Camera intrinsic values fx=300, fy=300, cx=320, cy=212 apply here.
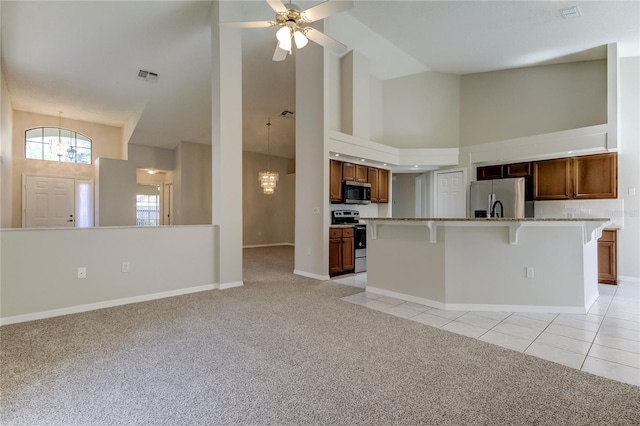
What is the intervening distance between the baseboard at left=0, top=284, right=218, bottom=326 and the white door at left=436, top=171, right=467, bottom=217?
497 cm

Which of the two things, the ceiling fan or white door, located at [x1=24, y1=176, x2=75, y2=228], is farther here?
white door, located at [x1=24, y1=176, x2=75, y2=228]

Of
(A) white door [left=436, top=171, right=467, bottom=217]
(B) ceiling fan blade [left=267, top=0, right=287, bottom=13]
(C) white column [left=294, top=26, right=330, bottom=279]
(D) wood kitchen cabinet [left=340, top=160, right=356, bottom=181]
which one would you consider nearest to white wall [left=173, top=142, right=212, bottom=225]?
(C) white column [left=294, top=26, right=330, bottom=279]

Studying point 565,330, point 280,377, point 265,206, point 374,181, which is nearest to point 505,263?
point 565,330

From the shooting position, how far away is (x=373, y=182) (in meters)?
6.16

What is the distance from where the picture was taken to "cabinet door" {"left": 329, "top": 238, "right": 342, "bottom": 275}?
5098 mm

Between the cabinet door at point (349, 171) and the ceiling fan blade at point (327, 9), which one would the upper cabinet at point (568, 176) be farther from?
the ceiling fan blade at point (327, 9)

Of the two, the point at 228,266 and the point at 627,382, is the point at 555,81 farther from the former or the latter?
the point at 228,266

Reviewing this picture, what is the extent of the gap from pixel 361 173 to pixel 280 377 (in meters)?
4.42

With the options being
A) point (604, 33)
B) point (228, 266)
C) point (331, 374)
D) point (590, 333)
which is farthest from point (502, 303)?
point (604, 33)

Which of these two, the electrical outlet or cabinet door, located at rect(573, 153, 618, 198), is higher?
cabinet door, located at rect(573, 153, 618, 198)

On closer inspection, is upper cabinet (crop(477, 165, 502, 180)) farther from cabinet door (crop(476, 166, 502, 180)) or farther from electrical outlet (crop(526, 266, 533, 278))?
electrical outlet (crop(526, 266, 533, 278))

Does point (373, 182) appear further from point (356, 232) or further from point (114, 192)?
point (114, 192)

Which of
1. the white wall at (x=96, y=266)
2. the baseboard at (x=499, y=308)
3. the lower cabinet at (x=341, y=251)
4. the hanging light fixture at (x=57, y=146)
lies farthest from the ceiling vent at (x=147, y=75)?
the baseboard at (x=499, y=308)

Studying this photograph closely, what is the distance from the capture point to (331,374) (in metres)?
2.00
